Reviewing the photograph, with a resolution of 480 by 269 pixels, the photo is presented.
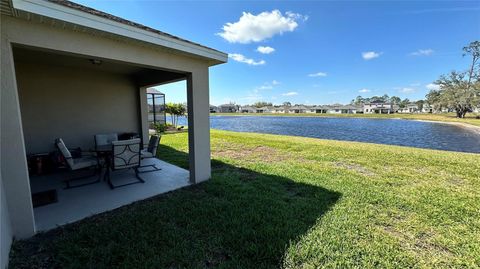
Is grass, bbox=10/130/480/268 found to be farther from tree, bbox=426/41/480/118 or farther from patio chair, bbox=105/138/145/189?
tree, bbox=426/41/480/118

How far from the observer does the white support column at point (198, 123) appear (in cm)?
390

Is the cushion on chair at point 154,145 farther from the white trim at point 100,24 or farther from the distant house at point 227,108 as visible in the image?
the distant house at point 227,108

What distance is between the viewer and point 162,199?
3410 millimetres

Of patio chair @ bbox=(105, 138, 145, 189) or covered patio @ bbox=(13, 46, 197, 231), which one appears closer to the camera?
covered patio @ bbox=(13, 46, 197, 231)

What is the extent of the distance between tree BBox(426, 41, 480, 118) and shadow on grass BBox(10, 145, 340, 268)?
4806cm

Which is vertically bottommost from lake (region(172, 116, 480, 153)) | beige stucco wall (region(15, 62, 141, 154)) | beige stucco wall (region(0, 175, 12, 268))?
lake (region(172, 116, 480, 153))

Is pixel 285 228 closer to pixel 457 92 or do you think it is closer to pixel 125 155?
pixel 125 155

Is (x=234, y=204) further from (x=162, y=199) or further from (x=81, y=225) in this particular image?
(x=81, y=225)

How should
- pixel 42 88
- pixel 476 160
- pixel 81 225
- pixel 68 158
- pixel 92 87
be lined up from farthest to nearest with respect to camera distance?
1. pixel 476 160
2. pixel 92 87
3. pixel 42 88
4. pixel 68 158
5. pixel 81 225

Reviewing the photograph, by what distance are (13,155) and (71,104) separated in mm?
4084

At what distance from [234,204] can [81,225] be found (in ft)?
6.83

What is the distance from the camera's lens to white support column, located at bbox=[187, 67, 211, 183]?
154 inches

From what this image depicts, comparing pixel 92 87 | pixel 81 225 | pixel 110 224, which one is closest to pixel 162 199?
pixel 110 224

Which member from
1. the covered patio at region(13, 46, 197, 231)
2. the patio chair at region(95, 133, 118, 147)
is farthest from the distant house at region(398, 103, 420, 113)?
the patio chair at region(95, 133, 118, 147)
